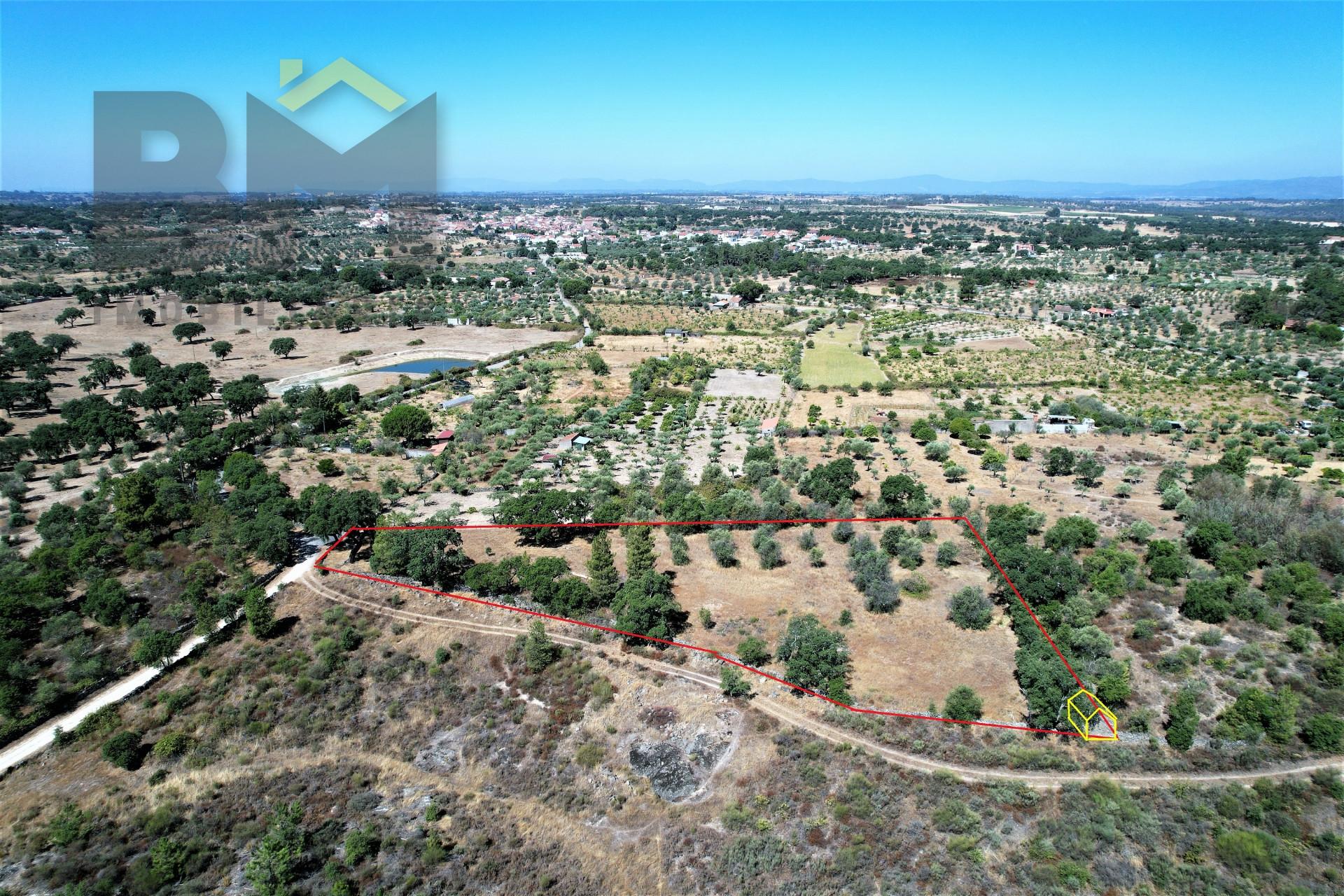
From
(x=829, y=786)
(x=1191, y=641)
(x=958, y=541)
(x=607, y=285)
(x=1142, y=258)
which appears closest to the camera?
(x=829, y=786)

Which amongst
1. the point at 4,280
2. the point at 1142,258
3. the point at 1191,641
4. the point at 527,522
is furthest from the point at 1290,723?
the point at 4,280

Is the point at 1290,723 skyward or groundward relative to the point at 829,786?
skyward

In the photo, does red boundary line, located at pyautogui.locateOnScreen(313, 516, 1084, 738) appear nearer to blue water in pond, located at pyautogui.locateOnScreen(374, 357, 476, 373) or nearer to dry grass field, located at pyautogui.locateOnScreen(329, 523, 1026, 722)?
dry grass field, located at pyautogui.locateOnScreen(329, 523, 1026, 722)

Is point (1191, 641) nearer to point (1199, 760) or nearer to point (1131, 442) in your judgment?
point (1199, 760)

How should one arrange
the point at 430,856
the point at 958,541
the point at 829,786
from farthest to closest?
the point at 958,541 < the point at 829,786 < the point at 430,856

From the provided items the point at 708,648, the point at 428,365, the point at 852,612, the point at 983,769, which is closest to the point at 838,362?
the point at 428,365

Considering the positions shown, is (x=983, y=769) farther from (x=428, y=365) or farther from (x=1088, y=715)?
(x=428, y=365)
